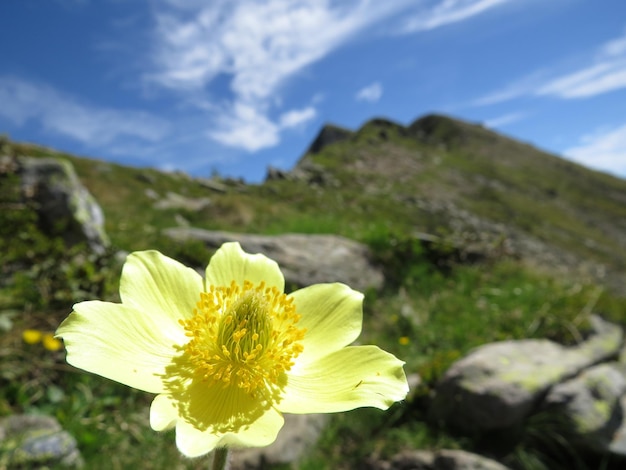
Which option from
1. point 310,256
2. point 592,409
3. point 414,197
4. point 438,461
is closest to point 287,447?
point 438,461

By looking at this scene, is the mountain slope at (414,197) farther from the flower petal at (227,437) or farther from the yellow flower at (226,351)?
the flower petal at (227,437)

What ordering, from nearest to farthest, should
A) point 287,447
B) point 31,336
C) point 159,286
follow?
point 159,286
point 31,336
point 287,447

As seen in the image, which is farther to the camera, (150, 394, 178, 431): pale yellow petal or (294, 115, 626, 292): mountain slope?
(294, 115, 626, 292): mountain slope

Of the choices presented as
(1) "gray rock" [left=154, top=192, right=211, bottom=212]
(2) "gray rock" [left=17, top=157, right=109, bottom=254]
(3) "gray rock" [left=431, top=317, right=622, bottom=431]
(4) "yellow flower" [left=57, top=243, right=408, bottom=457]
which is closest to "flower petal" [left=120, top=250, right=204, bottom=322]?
(4) "yellow flower" [left=57, top=243, right=408, bottom=457]

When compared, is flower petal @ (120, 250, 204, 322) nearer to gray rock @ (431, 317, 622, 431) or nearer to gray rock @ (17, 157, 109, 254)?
gray rock @ (431, 317, 622, 431)

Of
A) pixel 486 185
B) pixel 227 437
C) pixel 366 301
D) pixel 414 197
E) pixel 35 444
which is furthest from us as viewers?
pixel 486 185

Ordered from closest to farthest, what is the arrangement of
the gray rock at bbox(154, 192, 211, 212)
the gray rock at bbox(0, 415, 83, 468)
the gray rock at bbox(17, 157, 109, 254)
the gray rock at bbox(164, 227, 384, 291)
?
the gray rock at bbox(0, 415, 83, 468) < the gray rock at bbox(17, 157, 109, 254) < the gray rock at bbox(164, 227, 384, 291) < the gray rock at bbox(154, 192, 211, 212)

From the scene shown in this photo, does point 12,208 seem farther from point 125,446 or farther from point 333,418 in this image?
point 333,418

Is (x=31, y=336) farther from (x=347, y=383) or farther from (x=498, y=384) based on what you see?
(x=498, y=384)
